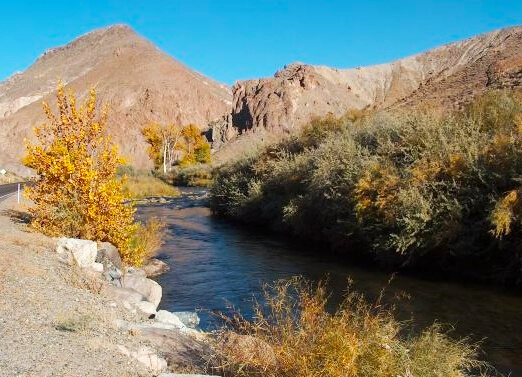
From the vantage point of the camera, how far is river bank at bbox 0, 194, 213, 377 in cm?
592

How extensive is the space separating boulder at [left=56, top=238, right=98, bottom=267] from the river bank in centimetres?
108

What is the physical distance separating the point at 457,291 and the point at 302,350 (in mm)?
9651

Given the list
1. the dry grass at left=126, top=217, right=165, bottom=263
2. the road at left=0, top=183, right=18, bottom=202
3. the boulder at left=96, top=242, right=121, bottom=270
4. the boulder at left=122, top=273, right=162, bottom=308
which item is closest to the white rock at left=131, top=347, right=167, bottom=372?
the boulder at left=122, top=273, right=162, bottom=308

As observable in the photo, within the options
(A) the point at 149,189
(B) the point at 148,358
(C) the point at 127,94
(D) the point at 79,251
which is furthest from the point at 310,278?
(C) the point at 127,94

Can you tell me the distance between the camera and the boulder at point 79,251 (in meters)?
12.0

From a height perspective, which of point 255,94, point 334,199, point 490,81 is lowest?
point 334,199

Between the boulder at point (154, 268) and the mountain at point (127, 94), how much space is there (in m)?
103

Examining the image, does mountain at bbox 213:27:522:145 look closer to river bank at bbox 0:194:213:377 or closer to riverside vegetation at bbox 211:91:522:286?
riverside vegetation at bbox 211:91:522:286

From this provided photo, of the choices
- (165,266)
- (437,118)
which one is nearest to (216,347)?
(165,266)

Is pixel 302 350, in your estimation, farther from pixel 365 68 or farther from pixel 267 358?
pixel 365 68

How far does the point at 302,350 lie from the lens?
5488 millimetres

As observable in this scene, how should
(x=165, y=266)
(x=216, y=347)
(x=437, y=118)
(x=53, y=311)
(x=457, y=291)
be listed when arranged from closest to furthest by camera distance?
(x=216, y=347)
(x=53, y=311)
(x=457, y=291)
(x=165, y=266)
(x=437, y=118)

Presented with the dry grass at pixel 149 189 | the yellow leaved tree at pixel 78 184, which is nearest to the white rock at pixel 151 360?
the yellow leaved tree at pixel 78 184

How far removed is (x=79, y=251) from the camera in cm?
1222
